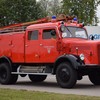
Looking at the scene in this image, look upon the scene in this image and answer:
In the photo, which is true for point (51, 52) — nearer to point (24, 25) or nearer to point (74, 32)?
point (74, 32)

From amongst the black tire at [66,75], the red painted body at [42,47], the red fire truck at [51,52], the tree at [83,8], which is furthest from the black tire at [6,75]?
the tree at [83,8]

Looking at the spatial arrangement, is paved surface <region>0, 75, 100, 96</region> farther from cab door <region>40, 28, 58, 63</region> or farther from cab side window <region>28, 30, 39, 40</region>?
cab side window <region>28, 30, 39, 40</region>

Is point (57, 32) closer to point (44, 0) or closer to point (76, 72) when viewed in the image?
point (76, 72)

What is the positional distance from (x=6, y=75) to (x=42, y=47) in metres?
2.54

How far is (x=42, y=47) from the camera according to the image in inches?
635

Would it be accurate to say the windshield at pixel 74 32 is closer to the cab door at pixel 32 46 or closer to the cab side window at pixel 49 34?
the cab side window at pixel 49 34

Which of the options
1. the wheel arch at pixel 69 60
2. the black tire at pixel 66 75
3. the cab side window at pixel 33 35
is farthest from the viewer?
the cab side window at pixel 33 35

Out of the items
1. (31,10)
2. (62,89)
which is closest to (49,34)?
(62,89)

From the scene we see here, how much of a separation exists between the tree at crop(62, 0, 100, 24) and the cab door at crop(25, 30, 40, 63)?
1287 inches

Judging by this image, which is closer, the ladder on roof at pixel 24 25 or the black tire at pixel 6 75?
the ladder on roof at pixel 24 25

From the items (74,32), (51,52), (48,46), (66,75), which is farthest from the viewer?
(74,32)

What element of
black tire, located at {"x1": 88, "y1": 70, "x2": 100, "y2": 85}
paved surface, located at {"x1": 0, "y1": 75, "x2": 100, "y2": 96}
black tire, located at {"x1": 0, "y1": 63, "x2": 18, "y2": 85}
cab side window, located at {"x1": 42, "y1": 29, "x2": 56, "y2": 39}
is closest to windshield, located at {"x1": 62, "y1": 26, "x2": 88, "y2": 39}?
cab side window, located at {"x1": 42, "y1": 29, "x2": 56, "y2": 39}

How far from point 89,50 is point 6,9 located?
3502cm

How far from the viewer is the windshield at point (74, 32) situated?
1584 centimetres
